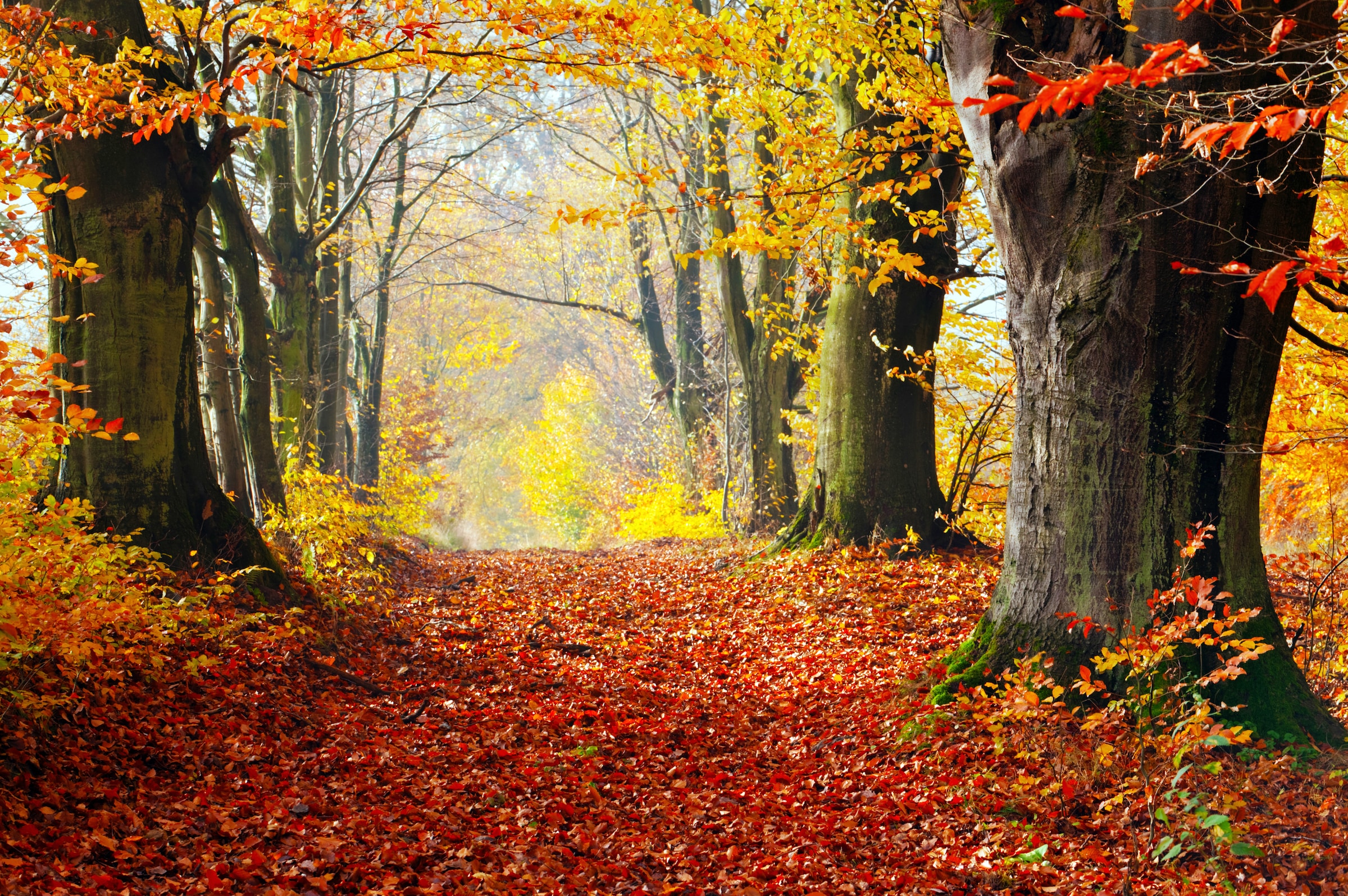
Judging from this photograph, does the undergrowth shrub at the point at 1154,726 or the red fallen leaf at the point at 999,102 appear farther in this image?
the undergrowth shrub at the point at 1154,726

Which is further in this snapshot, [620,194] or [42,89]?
[620,194]

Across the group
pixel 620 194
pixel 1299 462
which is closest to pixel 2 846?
pixel 1299 462

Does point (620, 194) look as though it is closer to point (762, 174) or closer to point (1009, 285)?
point (762, 174)

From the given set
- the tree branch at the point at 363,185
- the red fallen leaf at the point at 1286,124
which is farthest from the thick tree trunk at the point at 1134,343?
the tree branch at the point at 363,185

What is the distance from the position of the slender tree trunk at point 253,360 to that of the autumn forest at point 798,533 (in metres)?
0.06

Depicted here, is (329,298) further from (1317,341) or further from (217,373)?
(1317,341)

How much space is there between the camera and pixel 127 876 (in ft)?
9.64

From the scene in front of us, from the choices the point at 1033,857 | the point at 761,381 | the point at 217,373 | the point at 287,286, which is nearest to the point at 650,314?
the point at 761,381

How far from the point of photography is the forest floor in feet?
10.6

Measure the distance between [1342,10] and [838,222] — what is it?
18.2 feet

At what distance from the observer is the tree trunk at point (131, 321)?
18.5ft

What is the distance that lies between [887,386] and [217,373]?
6.48 metres

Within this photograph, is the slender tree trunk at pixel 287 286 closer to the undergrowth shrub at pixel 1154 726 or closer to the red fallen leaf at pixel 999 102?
the undergrowth shrub at pixel 1154 726

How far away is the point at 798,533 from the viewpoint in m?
9.08
